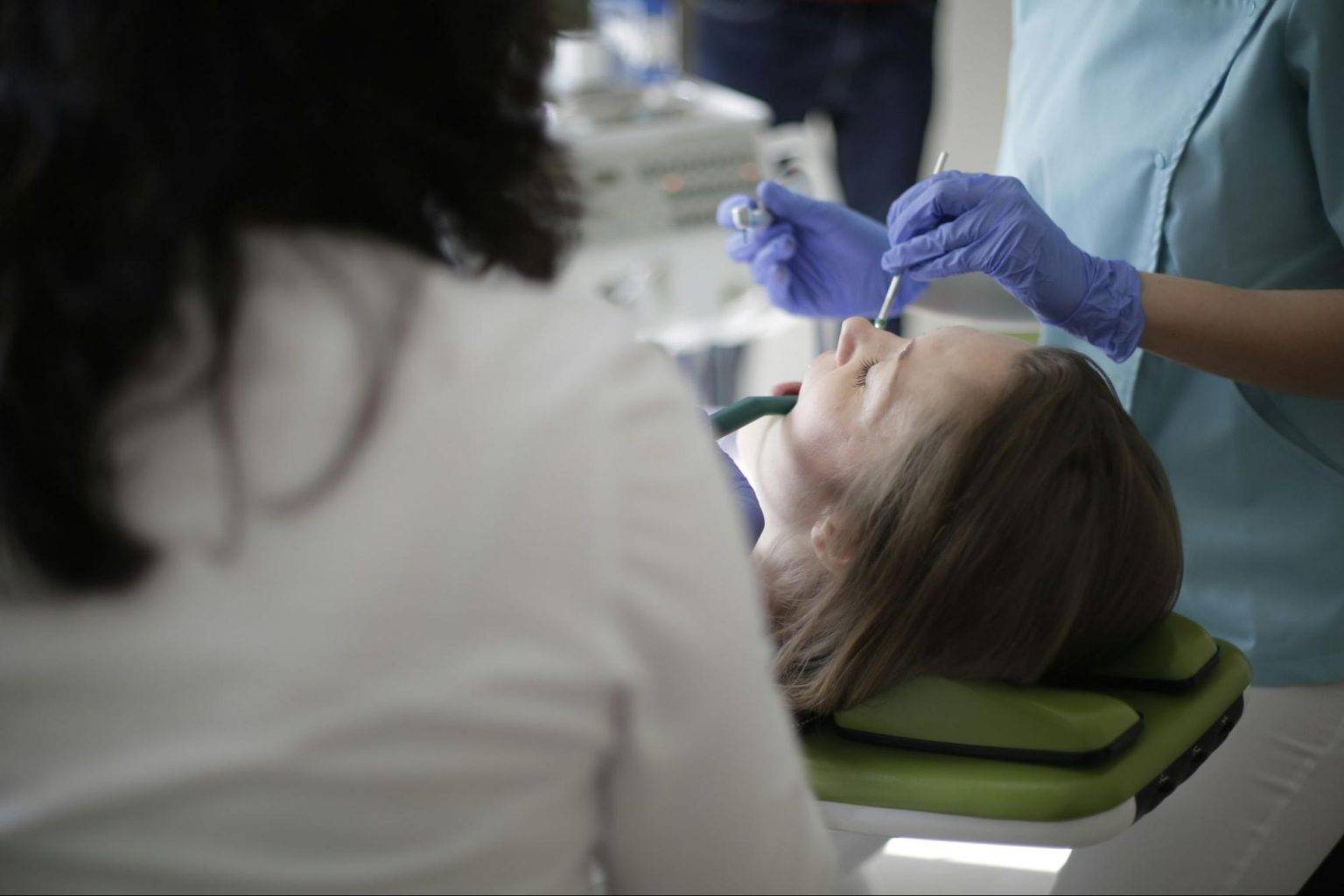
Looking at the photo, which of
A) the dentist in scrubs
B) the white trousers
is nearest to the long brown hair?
the dentist in scrubs

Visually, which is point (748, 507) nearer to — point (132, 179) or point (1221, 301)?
point (1221, 301)

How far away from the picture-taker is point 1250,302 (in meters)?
1.12

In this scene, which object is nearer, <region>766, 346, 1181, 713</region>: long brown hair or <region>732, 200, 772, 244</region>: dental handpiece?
<region>766, 346, 1181, 713</region>: long brown hair

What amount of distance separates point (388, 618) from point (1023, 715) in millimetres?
685

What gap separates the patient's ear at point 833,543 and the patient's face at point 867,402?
5 centimetres

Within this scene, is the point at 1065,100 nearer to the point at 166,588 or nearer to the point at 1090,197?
the point at 1090,197

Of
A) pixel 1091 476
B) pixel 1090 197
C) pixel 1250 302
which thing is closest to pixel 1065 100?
pixel 1090 197

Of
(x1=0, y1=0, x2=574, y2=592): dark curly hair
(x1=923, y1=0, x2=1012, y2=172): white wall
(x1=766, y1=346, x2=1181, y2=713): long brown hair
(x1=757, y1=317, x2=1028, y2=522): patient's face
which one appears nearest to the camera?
(x1=0, y1=0, x2=574, y2=592): dark curly hair

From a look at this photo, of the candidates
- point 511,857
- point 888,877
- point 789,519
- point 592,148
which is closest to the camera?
point 511,857

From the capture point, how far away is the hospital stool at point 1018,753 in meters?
0.95

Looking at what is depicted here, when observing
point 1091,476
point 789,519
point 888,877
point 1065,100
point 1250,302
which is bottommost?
point 888,877

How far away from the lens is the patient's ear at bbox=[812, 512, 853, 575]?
1.16 metres

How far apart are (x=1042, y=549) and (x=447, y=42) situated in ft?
2.53

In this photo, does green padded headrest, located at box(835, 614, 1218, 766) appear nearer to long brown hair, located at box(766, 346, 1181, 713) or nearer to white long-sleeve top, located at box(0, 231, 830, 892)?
long brown hair, located at box(766, 346, 1181, 713)
